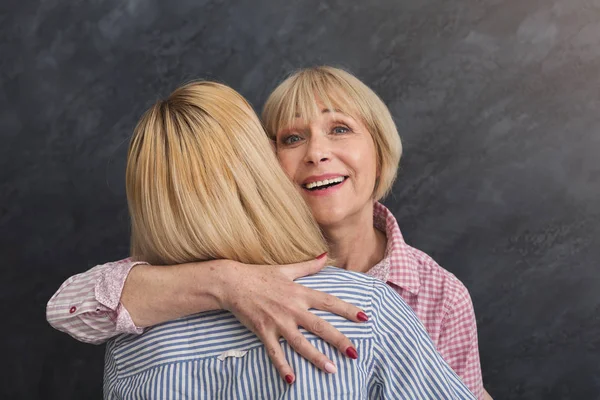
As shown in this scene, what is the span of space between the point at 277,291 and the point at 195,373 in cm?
19

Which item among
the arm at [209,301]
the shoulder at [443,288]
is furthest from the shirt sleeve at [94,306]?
the shoulder at [443,288]

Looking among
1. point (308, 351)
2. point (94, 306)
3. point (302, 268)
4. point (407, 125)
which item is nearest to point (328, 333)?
point (308, 351)

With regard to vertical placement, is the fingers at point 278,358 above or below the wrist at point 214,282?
below

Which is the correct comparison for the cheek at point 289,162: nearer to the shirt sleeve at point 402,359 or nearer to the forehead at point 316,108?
the forehead at point 316,108

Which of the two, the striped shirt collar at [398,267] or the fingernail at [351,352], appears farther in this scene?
the striped shirt collar at [398,267]

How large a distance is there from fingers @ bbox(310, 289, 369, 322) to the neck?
633 millimetres

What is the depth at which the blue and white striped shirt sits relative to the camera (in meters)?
1.22

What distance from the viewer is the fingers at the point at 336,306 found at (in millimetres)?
1212

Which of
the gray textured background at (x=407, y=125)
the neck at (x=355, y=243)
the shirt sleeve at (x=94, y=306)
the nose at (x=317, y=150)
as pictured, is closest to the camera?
the shirt sleeve at (x=94, y=306)

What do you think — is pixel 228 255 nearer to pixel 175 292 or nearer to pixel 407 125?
pixel 175 292

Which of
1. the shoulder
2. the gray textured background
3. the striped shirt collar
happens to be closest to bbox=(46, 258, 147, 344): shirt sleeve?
the striped shirt collar

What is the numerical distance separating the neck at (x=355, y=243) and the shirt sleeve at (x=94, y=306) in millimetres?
577

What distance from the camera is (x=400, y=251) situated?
190 centimetres

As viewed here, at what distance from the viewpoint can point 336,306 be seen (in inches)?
48.3
